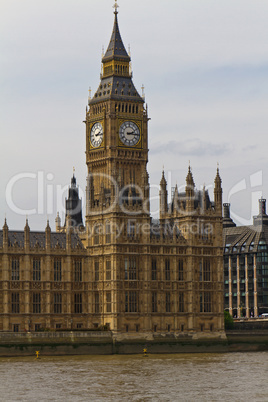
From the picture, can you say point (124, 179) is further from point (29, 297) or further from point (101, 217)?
point (29, 297)

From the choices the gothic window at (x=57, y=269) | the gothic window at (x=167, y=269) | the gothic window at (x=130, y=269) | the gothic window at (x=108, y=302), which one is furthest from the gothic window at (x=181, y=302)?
the gothic window at (x=57, y=269)

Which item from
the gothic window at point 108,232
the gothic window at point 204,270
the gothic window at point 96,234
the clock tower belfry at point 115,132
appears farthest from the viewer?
the clock tower belfry at point 115,132

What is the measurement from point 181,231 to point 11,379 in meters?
54.1

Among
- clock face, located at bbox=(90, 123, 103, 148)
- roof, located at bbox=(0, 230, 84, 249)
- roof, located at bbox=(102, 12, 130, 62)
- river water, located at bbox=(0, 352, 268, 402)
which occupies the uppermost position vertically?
roof, located at bbox=(102, 12, 130, 62)

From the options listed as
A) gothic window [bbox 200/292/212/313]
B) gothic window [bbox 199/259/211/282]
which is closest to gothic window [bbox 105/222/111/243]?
gothic window [bbox 199/259/211/282]

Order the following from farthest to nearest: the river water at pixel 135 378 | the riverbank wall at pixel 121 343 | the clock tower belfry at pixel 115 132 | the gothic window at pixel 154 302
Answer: the clock tower belfry at pixel 115 132 < the gothic window at pixel 154 302 < the riverbank wall at pixel 121 343 < the river water at pixel 135 378

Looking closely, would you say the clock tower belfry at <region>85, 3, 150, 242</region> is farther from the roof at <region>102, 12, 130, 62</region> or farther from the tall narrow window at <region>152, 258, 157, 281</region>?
the tall narrow window at <region>152, 258, 157, 281</region>

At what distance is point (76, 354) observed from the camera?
154m

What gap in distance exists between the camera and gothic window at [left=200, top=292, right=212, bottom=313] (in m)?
167

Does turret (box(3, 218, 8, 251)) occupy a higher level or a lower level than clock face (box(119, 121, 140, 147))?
lower

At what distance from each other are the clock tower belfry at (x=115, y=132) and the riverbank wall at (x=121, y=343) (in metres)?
17.7

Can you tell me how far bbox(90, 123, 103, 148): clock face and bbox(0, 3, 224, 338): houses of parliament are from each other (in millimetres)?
145

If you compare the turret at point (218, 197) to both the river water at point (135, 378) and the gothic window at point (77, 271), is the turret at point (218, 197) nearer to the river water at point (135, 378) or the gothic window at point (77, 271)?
the gothic window at point (77, 271)

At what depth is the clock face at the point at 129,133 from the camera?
170 meters
